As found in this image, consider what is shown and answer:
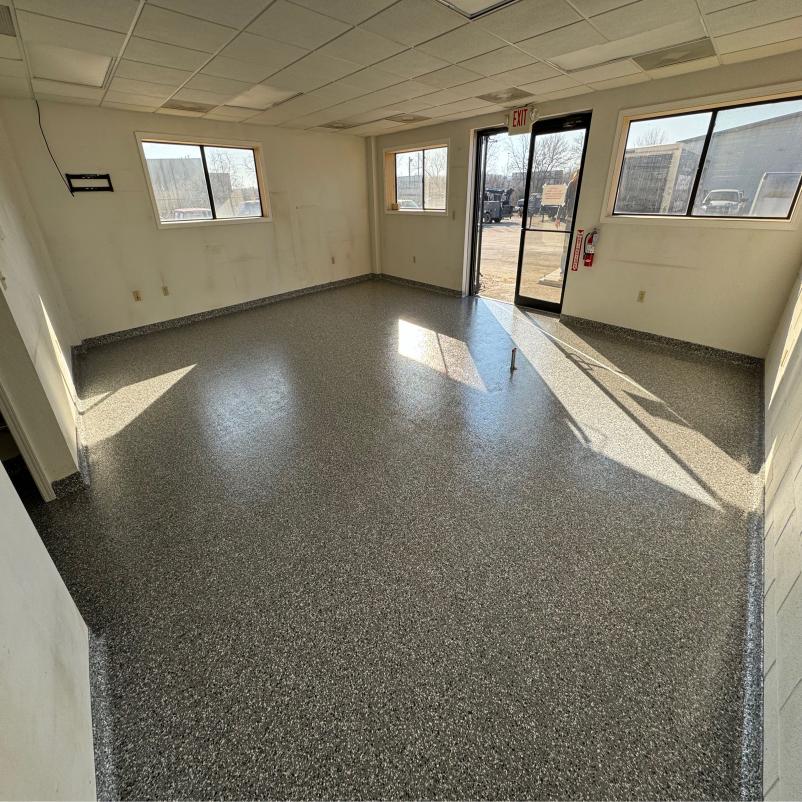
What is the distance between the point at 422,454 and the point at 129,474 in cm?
189

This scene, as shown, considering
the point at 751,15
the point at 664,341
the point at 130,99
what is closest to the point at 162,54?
the point at 130,99

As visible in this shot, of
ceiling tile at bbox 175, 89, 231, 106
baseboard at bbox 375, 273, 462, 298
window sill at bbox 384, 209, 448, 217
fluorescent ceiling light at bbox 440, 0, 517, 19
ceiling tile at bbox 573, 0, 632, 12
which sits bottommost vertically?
baseboard at bbox 375, 273, 462, 298

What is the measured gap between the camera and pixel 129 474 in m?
2.54

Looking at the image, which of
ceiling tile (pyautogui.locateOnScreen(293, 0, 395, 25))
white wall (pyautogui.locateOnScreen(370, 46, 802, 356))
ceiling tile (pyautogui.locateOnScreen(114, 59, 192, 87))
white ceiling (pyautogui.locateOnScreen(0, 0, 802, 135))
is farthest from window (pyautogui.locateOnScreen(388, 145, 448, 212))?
A: ceiling tile (pyautogui.locateOnScreen(293, 0, 395, 25))

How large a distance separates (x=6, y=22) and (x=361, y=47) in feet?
6.87

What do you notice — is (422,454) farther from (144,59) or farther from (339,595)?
(144,59)

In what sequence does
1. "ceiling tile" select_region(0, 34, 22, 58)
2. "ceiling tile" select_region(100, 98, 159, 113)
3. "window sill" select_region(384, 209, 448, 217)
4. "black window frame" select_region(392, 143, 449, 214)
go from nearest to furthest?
"ceiling tile" select_region(0, 34, 22, 58)
"ceiling tile" select_region(100, 98, 159, 113)
"black window frame" select_region(392, 143, 449, 214)
"window sill" select_region(384, 209, 448, 217)

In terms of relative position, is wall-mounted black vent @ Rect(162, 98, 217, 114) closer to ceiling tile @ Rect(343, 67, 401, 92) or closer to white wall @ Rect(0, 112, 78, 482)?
white wall @ Rect(0, 112, 78, 482)

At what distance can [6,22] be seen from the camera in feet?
7.50

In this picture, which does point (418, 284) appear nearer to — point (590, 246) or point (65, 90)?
point (590, 246)

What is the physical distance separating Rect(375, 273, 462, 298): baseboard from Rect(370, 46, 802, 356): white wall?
199 cm

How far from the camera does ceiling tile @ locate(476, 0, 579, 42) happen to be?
2.29 metres

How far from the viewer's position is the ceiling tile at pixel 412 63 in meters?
2.96

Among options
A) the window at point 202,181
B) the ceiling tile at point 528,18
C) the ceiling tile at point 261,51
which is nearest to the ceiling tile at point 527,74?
the ceiling tile at point 528,18
